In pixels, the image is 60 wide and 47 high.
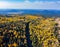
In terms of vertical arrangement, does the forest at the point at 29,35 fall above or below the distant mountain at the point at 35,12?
below

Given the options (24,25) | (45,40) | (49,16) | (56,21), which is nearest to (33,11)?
(49,16)

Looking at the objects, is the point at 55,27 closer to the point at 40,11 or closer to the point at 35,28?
the point at 35,28

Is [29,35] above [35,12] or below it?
below

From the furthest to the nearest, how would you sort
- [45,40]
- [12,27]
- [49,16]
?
[49,16] → [12,27] → [45,40]

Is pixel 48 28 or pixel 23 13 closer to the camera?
pixel 48 28

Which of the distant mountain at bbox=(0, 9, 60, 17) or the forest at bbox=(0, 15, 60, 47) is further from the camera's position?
the distant mountain at bbox=(0, 9, 60, 17)

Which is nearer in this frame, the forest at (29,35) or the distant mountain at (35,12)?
the forest at (29,35)

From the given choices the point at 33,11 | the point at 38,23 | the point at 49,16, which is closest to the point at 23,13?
the point at 33,11

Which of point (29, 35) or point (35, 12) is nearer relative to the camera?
point (29, 35)

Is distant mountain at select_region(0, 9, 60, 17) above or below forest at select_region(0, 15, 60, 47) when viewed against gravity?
above

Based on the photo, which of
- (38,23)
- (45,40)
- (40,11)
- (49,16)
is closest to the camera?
(45,40)
